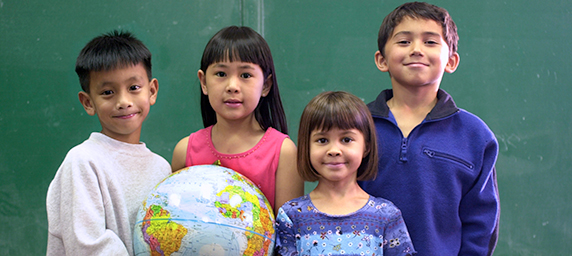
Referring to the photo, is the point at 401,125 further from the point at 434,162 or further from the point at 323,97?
the point at 323,97

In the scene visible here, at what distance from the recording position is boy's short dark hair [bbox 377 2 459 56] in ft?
7.25

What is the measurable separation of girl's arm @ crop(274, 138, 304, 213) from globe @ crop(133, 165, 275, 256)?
0.23m

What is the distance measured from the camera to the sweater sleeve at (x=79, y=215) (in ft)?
6.22

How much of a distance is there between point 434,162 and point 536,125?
2279 millimetres

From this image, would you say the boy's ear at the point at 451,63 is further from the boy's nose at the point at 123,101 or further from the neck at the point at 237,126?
the boy's nose at the point at 123,101

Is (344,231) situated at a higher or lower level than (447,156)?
lower

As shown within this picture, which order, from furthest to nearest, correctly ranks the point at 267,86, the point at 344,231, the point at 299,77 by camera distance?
the point at 299,77
the point at 267,86
the point at 344,231

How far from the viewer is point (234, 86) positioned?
84.7 inches

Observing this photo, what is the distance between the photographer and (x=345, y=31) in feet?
12.8

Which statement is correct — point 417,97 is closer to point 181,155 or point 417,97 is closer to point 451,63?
point 451,63

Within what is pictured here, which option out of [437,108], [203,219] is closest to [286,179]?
[203,219]

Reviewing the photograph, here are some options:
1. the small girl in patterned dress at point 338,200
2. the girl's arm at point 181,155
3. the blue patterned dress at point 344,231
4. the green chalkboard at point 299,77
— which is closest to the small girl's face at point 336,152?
the small girl in patterned dress at point 338,200

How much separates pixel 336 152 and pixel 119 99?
0.96m

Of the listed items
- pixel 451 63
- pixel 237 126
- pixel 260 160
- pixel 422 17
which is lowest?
pixel 260 160
